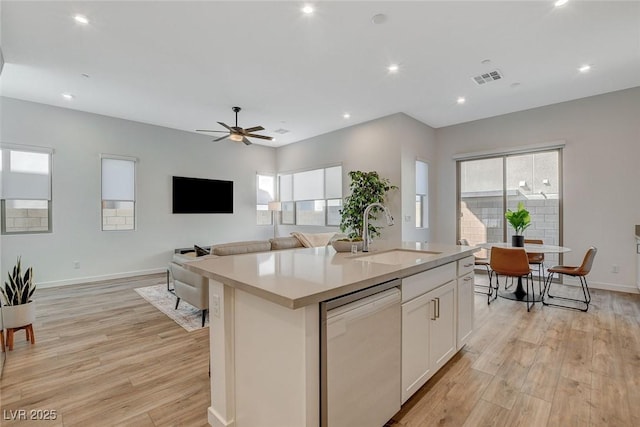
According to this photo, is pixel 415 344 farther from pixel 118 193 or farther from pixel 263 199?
pixel 263 199

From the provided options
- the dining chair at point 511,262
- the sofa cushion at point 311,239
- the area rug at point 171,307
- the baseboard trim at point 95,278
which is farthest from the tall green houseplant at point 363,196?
the baseboard trim at point 95,278

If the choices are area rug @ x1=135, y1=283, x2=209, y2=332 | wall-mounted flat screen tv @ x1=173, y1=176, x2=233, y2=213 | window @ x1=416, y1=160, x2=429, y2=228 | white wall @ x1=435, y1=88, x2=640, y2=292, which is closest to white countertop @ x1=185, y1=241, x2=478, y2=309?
area rug @ x1=135, y1=283, x2=209, y2=332

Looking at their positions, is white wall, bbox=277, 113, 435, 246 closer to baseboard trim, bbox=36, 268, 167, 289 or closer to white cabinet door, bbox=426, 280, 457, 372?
white cabinet door, bbox=426, 280, 457, 372

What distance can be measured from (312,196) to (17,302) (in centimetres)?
538

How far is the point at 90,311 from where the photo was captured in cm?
374

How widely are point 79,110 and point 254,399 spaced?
243 inches

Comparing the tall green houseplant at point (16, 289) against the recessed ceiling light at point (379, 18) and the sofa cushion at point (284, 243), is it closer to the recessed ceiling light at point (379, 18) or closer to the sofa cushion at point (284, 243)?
the sofa cushion at point (284, 243)

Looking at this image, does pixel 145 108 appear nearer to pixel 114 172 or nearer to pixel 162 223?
pixel 114 172

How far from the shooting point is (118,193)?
5.62 m

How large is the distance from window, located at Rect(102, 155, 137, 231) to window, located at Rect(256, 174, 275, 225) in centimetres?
291

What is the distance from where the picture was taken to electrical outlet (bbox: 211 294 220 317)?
1611mm

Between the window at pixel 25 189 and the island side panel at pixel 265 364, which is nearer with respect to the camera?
the island side panel at pixel 265 364

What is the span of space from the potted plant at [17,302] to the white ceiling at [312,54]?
245 cm

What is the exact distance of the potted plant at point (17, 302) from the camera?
103 inches
